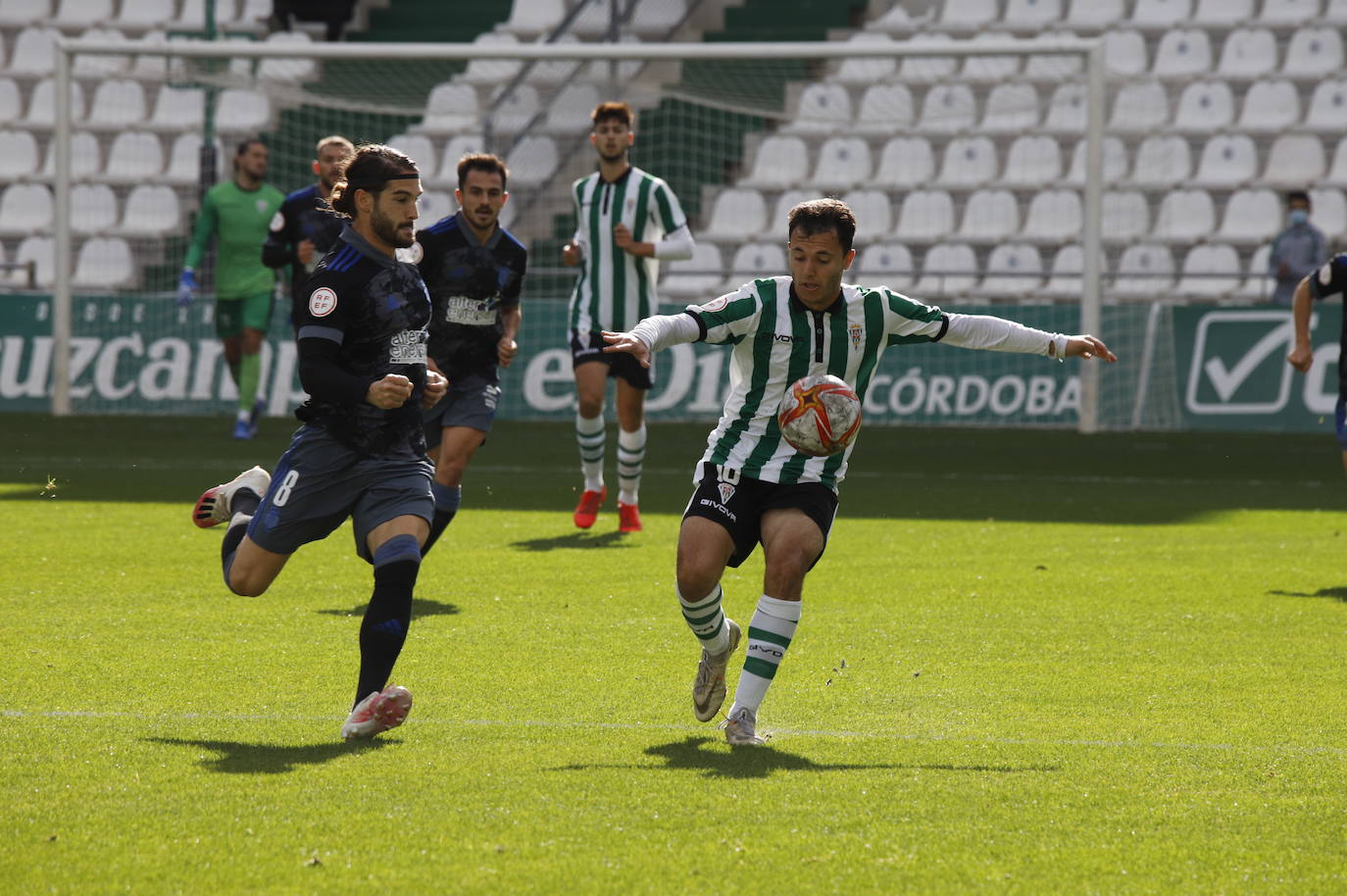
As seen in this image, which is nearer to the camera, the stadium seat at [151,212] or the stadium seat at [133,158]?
the stadium seat at [151,212]

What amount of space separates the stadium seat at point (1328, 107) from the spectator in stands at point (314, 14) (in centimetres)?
1178

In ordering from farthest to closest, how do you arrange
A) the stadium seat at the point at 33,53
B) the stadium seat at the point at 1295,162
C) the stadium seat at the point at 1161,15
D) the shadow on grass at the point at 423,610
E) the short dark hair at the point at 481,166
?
the stadium seat at the point at 33,53, the stadium seat at the point at 1161,15, the stadium seat at the point at 1295,162, the short dark hair at the point at 481,166, the shadow on grass at the point at 423,610

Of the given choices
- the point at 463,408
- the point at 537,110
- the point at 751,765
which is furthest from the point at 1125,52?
the point at 751,765

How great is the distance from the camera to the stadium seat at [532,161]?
65.5ft

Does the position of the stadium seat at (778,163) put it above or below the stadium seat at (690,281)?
above

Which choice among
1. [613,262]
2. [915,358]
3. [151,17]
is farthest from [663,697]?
[151,17]

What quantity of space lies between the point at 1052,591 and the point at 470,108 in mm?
13981

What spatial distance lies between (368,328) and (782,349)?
1.21 metres

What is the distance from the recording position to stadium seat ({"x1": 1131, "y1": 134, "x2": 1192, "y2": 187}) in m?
19.5

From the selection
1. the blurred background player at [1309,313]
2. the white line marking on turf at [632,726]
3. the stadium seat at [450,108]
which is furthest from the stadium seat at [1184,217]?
the white line marking on turf at [632,726]

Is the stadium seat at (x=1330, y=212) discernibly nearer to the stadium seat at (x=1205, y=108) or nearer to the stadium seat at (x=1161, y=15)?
the stadium seat at (x=1205, y=108)

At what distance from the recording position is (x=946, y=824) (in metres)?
4.02

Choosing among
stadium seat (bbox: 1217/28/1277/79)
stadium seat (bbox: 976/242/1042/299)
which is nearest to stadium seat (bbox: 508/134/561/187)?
stadium seat (bbox: 976/242/1042/299)

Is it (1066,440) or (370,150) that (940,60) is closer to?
(1066,440)
